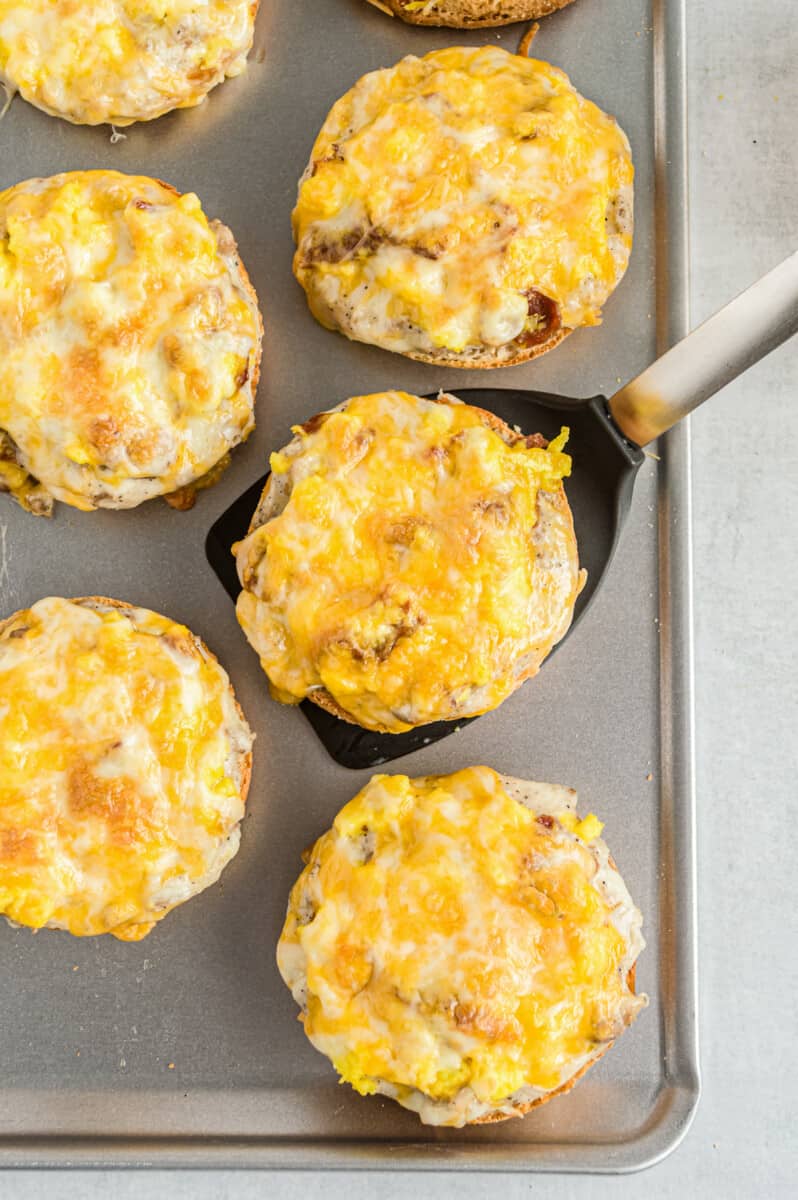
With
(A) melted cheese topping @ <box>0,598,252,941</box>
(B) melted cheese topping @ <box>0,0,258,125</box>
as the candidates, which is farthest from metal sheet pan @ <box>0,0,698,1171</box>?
(A) melted cheese topping @ <box>0,598,252,941</box>

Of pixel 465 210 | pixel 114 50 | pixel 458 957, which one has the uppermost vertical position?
pixel 465 210

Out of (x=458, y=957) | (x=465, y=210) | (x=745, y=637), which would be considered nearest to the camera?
(x=458, y=957)

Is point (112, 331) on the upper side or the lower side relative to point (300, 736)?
upper

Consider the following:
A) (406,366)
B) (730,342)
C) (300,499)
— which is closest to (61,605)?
(300,499)

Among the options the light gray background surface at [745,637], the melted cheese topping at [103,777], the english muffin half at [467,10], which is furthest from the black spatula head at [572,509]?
the english muffin half at [467,10]

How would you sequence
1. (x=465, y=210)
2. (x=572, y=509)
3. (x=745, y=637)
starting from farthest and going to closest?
1. (x=745, y=637)
2. (x=572, y=509)
3. (x=465, y=210)

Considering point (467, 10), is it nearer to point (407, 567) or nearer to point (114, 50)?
point (114, 50)

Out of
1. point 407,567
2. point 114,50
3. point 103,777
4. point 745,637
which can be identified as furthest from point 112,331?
point 745,637

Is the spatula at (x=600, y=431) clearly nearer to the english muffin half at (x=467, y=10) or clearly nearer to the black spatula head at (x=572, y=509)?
the black spatula head at (x=572, y=509)
